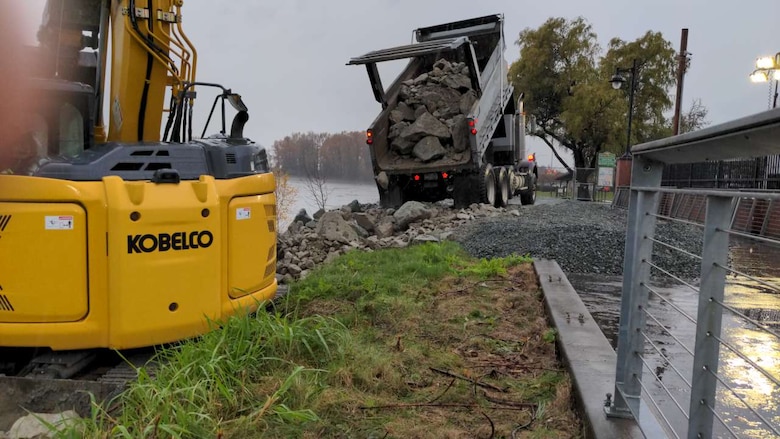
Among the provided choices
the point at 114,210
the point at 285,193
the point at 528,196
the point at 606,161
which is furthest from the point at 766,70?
the point at 114,210

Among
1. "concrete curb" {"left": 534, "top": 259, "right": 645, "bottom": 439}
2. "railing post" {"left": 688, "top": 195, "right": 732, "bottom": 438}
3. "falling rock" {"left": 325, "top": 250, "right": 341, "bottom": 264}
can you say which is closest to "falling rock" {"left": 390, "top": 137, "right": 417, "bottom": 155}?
"falling rock" {"left": 325, "top": 250, "right": 341, "bottom": 264}

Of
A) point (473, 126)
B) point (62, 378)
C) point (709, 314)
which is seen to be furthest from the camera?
point (473, 126)

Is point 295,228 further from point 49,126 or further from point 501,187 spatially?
point 49,126

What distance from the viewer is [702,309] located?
2.14 meters

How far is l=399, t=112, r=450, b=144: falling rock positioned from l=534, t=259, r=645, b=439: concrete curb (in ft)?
28.6

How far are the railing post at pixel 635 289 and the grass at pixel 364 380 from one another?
372 mm

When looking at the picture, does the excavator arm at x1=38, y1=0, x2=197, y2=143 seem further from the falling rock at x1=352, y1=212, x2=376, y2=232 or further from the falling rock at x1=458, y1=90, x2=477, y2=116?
the falling rock at x1=458, y1=90, x2=477, y2=116

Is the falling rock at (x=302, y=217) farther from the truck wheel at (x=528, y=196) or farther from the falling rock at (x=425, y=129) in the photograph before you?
the truck wheel at (x=528, y=196)

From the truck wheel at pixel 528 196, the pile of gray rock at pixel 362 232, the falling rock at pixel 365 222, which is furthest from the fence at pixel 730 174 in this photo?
the falling rock at pixel 365 222

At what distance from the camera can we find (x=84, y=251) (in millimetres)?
3715

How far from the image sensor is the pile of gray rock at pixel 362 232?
9.56 metres

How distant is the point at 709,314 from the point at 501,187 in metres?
14.0

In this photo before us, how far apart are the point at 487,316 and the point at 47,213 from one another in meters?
3.49

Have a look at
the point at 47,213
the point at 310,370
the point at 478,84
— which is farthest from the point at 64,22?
the point at 478,84
